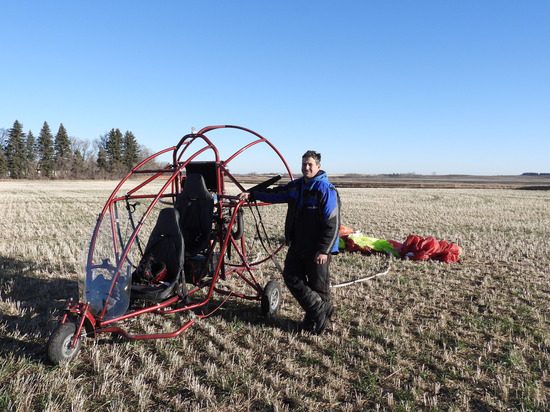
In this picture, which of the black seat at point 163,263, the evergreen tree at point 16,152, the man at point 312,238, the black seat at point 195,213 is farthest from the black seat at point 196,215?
the evergreen tree at point 16,152

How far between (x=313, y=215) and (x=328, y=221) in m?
0.24

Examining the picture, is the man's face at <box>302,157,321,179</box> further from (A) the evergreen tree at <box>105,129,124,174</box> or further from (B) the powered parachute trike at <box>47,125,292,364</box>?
(A) the evergreen tree at <box>105,129,124,174</box>

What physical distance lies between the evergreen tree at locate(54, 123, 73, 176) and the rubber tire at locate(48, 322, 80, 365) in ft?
A: 253

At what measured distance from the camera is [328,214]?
15.4 feet

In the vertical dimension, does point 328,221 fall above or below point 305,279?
above

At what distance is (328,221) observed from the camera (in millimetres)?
4703

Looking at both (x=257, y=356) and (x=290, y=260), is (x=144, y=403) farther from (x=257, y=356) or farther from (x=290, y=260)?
(x=290, y=260)

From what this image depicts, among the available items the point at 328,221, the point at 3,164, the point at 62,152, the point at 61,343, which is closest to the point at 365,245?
the point at 328,221

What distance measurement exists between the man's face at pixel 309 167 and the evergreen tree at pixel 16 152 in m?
73.9

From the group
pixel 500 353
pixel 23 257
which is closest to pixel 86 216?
pixel 23 257

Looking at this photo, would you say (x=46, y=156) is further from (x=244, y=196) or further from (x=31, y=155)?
(x=244, y=196)

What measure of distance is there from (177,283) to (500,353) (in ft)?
12.5

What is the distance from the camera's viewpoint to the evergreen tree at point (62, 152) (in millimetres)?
71688

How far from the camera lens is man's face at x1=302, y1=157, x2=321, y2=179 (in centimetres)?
488
